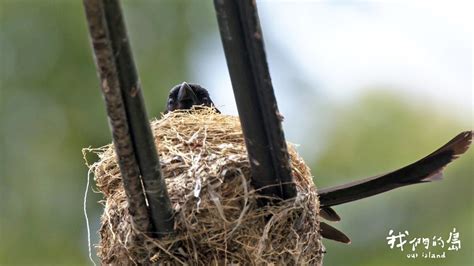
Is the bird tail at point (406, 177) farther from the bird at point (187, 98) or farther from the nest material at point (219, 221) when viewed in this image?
the bird at point (187, 98)

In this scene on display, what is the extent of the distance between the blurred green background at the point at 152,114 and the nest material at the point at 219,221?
4.56 metres

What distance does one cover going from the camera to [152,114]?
8.28 m

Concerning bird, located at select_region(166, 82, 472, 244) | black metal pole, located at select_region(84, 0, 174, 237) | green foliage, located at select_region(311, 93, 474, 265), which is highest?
black metal pole, located at select_region(84, 0, 174, 237)

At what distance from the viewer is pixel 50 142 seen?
31.2 feet

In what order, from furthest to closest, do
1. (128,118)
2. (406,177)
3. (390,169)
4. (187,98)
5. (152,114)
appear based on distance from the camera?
(390,169)
(152,114)
(187,98)
(406,177)
(128,118)

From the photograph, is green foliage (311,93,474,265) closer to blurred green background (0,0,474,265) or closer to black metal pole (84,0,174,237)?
blurred green background (0,0,474,265)

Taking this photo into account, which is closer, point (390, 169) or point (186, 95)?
point (186, 95)

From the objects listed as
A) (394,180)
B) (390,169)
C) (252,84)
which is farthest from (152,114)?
(252,84)

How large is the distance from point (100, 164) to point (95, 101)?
5540 mm

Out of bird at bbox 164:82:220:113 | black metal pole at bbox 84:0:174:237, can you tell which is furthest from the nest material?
bird at bbox 164:82:220:113

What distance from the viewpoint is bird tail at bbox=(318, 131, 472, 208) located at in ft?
12.3

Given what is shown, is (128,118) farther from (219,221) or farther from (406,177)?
(406,177)

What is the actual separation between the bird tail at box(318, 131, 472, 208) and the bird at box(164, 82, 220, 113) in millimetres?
1779

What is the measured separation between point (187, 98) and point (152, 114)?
2455 mm
